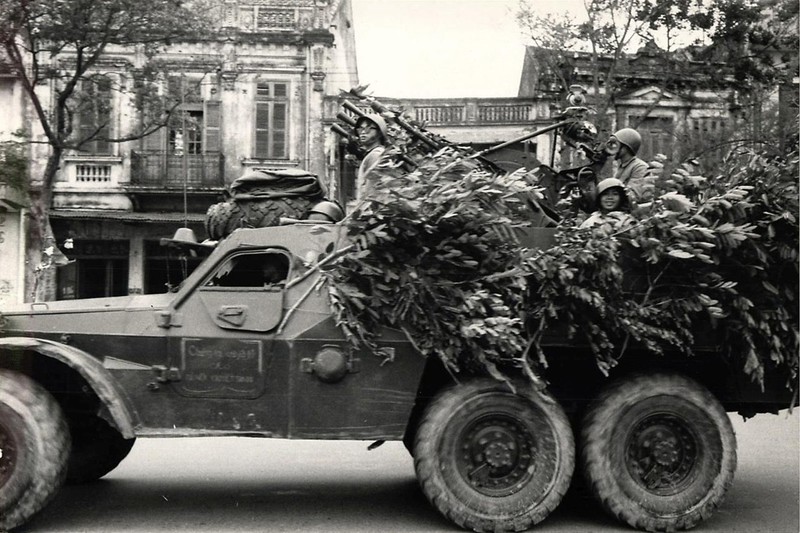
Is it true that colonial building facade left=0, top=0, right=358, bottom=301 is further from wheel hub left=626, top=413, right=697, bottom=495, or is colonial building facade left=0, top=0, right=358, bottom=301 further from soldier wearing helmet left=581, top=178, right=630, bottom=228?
wheel hub left=626, top=413, right=697, bottom=495

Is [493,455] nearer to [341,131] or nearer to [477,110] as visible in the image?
[341,131]

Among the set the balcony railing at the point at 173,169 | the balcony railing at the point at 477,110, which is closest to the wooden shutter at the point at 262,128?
the balcony railing at the point at 173,169

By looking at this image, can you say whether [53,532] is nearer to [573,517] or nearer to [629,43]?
[573,517]

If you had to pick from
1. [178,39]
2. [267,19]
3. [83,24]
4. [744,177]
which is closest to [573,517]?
[744,177]

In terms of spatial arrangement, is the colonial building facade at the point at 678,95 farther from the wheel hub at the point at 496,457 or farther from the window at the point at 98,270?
the wheel hub at the point at 496,457

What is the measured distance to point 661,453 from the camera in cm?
575

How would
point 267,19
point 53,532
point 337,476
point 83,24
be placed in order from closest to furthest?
1. point 53,532
2. point 337,476
3. point 83,24
4. point 267,19

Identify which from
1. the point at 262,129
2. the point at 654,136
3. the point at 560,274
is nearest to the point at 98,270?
the point at 262,129

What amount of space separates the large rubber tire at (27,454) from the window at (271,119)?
16.8 meters

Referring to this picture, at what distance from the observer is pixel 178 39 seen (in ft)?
58.4

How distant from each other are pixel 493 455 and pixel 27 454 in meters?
2.84

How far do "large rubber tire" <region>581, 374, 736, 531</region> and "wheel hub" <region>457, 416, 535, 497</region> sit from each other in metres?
0.42

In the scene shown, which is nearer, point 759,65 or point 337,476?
point 337,476

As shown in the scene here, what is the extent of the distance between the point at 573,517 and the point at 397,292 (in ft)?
6.59
